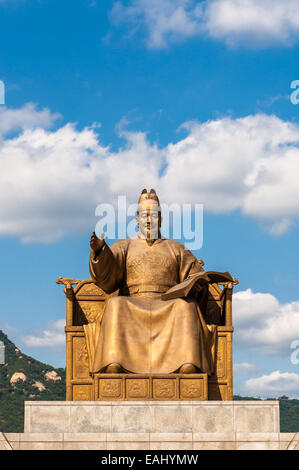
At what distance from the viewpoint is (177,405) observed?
1182 centimetres

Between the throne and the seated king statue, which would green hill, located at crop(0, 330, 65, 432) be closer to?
the throne

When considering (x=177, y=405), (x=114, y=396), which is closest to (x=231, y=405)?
(x=177, y=405)

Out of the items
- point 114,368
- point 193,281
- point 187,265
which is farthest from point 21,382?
point 114,368

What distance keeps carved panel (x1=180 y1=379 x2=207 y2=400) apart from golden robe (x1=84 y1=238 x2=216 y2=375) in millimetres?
271

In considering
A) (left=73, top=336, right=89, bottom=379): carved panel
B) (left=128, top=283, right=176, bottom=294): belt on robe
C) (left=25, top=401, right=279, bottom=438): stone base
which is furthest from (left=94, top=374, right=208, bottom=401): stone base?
(left=128, top=283, right=176, bottom=294): belt on robe

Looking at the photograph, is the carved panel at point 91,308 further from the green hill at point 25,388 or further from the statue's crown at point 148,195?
the green hill at point 25,388

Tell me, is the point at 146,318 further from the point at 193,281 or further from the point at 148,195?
the point at 148,195

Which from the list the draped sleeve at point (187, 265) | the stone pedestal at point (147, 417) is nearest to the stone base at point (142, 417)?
the stone pedestal at point (147, 417)

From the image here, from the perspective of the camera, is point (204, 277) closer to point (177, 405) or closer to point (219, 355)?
point (219, 355)

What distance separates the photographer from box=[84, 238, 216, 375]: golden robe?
41.8 feet

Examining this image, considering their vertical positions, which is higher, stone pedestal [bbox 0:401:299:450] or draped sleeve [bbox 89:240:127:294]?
draped sleeve [bbox 89:240:127:294]

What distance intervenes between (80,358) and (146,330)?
1.21 meters

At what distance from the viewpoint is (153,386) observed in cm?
1241
